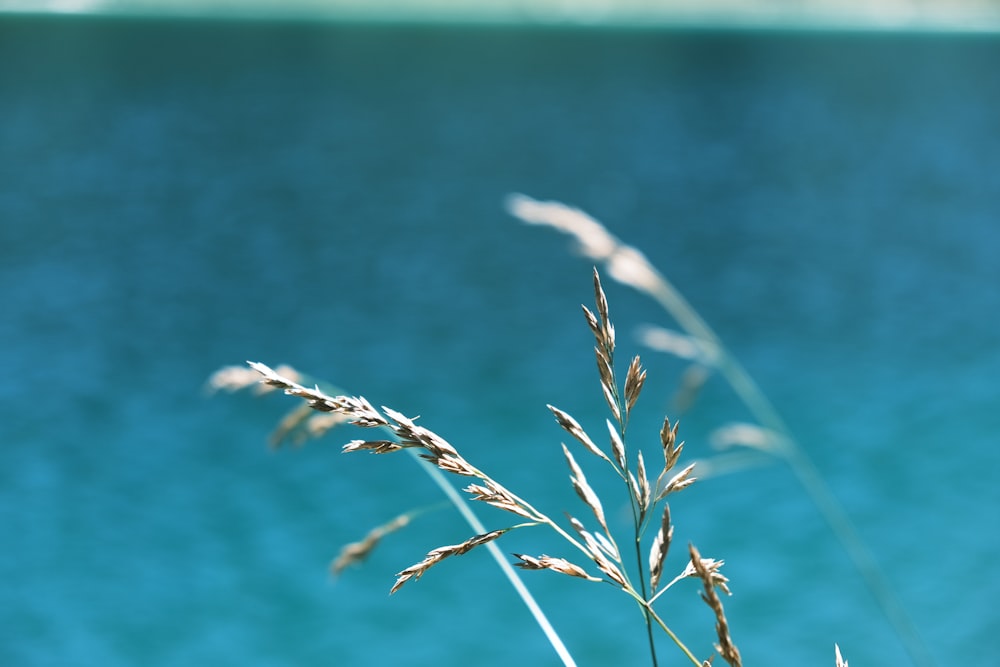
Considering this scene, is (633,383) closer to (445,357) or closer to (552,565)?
(552,565)

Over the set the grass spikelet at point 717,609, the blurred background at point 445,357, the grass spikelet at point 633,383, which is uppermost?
the blurred background at point 445,357

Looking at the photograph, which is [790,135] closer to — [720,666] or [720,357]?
[720,666]

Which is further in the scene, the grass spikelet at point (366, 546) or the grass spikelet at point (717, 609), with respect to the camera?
the grass spikelet at point (366, 546)

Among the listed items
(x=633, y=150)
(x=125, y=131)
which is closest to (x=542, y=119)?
(x=633, y=150)

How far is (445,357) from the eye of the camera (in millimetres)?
10289

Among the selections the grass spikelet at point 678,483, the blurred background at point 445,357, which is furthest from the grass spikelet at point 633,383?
the blurred background at point 445,357

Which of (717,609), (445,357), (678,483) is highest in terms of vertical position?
(445,357)

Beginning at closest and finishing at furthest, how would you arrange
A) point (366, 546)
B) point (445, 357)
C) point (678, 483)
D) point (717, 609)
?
point (717, 609), point (678, 483), point (366, 546), point (445, 357)

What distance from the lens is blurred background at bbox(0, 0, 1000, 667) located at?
22.1 ft

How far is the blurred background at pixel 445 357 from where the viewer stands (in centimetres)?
673

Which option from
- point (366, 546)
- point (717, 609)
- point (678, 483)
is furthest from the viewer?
point (366, 546)

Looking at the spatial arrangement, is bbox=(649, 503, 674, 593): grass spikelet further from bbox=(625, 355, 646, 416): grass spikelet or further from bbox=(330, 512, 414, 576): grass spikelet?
bbox=(330, 512, 414, 576): grass spikelet

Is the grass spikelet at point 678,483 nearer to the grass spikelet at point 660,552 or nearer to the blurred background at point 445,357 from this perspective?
the grass spikelet at point 660,552

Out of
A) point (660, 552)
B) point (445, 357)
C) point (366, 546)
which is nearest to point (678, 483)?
point (660, 552)
